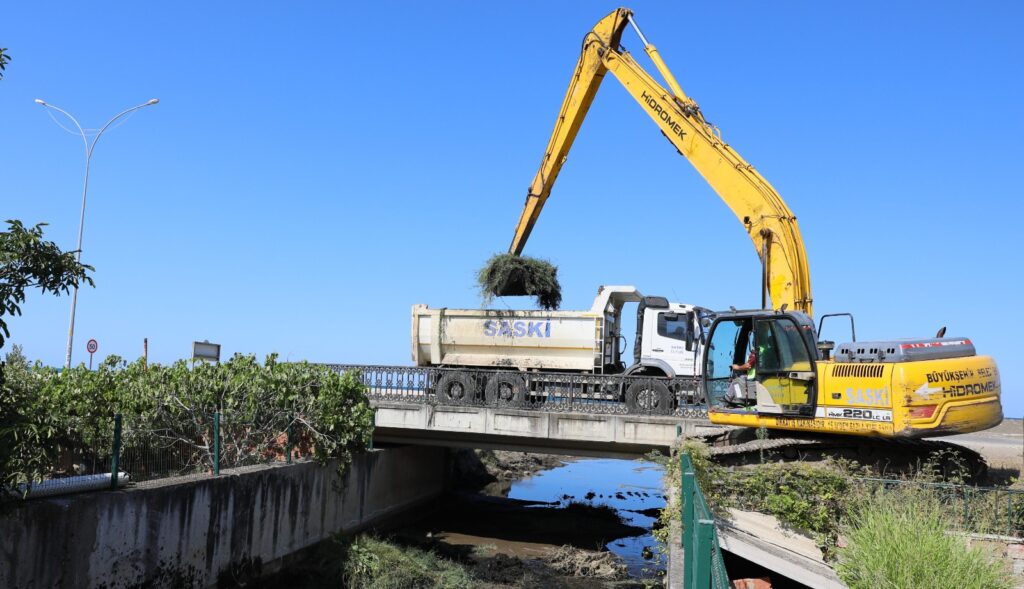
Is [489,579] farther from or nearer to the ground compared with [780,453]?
nearer to the ground

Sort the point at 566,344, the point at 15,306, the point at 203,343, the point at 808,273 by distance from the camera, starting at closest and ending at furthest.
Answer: the point at 15,306 → the point at 808,273 → the point at 203,343 → the point at 566,344

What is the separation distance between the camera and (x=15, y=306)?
22.4 ft

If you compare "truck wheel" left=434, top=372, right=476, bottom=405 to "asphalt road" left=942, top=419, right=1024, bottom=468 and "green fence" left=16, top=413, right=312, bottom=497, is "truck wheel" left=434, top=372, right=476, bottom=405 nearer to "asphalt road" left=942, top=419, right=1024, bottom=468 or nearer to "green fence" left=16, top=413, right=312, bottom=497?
"green fence" left=16, top=413, right=312, bottom=497

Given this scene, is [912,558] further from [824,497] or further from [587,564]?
[587,564]

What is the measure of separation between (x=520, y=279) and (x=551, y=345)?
2103 millimetres

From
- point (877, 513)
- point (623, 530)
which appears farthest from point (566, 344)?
point (877, 513)

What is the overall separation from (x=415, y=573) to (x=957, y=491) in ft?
28.8

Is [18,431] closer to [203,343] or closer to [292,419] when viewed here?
[292,419]

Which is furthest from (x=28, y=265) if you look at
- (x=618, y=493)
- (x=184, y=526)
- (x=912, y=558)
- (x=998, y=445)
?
(x=998, y=445)

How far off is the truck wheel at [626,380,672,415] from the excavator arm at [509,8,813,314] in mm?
→ 3824

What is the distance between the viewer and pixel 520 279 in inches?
786

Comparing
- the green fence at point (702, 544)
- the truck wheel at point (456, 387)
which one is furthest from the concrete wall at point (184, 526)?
the green fence at point (702, 544)

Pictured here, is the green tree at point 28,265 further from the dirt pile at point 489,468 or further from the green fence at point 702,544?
the dirt pile at point 489,468

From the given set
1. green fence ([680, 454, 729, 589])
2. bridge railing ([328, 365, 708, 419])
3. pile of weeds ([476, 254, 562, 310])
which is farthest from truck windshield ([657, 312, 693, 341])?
green fence ([680, 454, 729, 589])
